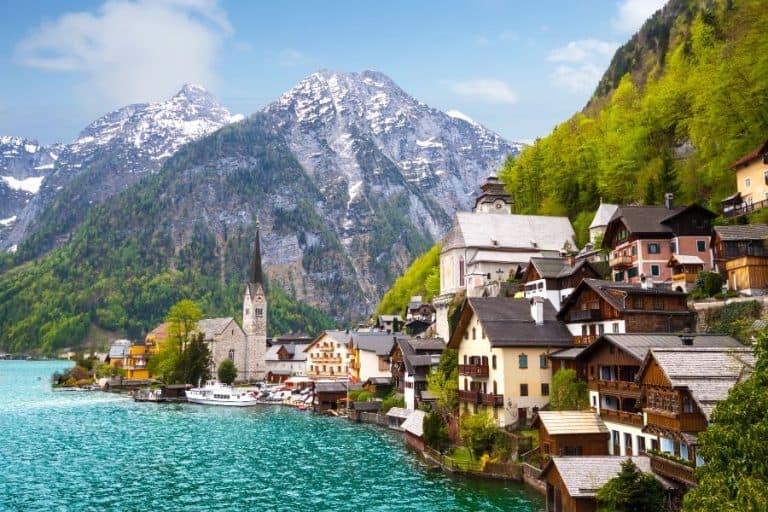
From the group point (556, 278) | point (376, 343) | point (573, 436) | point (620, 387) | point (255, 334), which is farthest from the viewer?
point (255, 334)

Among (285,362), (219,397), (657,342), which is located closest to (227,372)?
(285,362)

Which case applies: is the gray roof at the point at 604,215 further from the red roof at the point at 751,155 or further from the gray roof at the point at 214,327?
the gray roof at the point at 214,327

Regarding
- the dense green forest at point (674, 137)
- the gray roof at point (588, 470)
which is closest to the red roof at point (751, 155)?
the dense green forest at point (674, 137)

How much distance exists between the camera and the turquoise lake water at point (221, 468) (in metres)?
43.9

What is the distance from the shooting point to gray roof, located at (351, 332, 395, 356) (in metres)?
111

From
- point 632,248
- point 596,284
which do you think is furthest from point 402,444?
point 632,248

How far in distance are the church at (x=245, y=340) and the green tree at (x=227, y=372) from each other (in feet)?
22.0

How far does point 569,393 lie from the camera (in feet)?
164

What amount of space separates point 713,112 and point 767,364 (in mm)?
53881

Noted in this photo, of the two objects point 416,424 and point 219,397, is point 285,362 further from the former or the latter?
point 416,424

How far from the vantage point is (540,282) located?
2717 inches

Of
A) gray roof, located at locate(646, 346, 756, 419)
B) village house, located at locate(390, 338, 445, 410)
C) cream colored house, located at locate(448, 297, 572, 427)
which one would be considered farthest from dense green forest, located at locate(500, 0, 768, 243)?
gray roof, located at locate(646, 346, 756, 419)

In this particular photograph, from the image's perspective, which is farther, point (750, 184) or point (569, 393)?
point (750, 184)

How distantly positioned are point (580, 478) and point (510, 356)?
20732 millimetres
